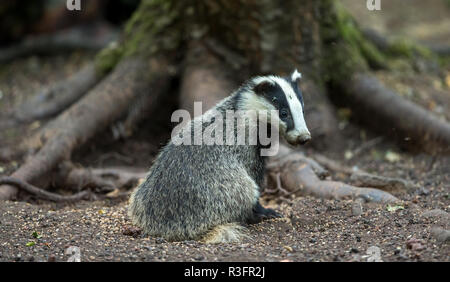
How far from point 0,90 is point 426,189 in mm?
8764

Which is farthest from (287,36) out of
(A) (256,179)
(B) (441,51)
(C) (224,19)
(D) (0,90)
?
(D) (0,90)

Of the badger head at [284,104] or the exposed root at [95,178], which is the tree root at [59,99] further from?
the badger head at [284,104]

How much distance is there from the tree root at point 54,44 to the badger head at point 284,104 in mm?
7841

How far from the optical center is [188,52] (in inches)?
349

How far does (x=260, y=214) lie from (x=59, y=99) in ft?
15.7

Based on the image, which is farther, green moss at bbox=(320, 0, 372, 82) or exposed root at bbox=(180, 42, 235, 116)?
green moss at bbox=(320, 0, 372, 82)

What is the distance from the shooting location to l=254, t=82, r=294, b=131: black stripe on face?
562 centimetres

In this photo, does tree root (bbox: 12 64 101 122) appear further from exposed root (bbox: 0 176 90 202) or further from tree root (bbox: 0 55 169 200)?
exposed root (bbox: 0 176 90 202)

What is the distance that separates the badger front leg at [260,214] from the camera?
5.94 meters

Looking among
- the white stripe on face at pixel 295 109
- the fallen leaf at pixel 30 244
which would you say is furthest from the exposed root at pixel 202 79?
the fallen leaf at pixel 30 244

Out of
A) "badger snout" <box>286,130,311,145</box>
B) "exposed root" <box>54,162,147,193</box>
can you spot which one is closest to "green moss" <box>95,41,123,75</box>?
"exposed root" <box>54,162,147,193</box>

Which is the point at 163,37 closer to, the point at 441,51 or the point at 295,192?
the point at 295,192
